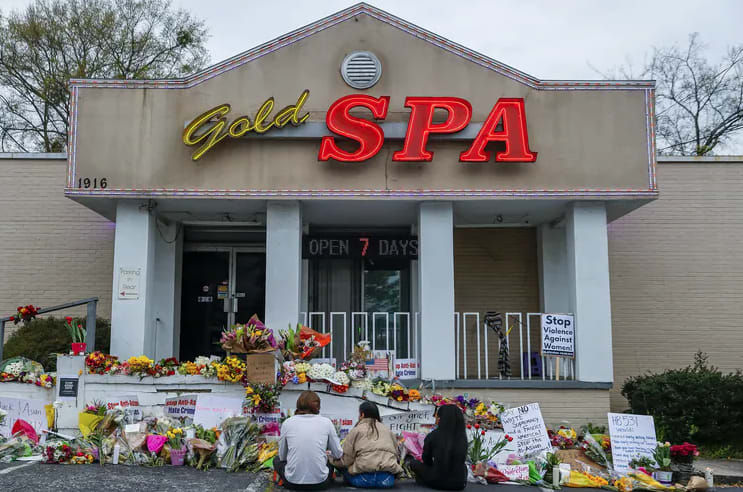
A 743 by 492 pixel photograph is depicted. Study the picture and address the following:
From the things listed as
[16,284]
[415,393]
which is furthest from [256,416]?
[16,284]

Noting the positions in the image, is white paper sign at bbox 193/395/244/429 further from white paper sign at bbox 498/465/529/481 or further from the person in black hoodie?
white paper sign at bbox 498/465/529/481

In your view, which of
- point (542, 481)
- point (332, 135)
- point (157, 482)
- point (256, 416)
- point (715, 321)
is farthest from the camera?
point (715, 321)

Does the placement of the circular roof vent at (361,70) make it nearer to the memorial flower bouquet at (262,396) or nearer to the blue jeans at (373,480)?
the memorial flower bouquet at (262,396)

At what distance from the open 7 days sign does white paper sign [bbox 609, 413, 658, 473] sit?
390 centimetres

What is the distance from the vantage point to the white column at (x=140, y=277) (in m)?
10.3

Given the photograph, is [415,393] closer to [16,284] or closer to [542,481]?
[542,481]

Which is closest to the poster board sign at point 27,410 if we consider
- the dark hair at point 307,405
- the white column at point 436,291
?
the dark hair at point 307,405

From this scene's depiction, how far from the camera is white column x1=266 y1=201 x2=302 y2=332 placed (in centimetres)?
1045

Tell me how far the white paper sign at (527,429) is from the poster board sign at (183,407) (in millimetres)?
3930

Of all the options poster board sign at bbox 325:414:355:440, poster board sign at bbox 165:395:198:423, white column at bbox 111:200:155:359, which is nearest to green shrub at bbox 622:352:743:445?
poster board sign at bbox 325:414:355:440

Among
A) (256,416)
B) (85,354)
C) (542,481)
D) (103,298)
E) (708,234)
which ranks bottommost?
(542,481)

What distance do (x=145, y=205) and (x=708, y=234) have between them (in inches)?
397

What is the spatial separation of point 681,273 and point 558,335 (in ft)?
13.7

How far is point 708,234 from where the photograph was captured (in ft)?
43.8
